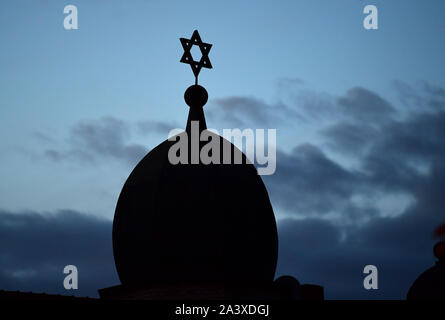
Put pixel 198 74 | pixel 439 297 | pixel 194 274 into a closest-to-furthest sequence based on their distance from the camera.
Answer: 1. pixel 194 274
2. pixel 198 74
3. pixel 439 297

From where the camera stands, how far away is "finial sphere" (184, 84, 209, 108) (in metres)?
27.2

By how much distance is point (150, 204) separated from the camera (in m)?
24.1

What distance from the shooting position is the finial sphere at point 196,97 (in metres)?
27.2

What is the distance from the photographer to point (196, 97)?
27250mm

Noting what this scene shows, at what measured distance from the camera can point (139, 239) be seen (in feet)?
78.3
